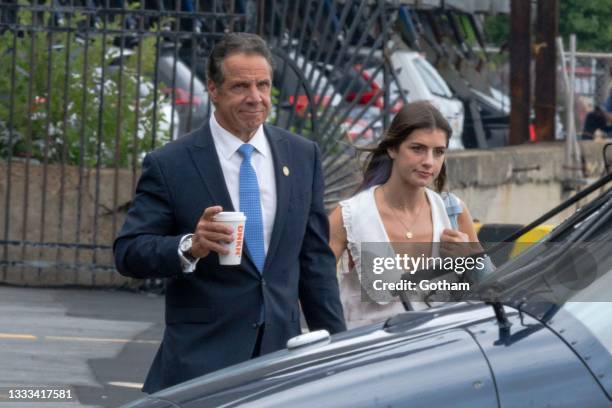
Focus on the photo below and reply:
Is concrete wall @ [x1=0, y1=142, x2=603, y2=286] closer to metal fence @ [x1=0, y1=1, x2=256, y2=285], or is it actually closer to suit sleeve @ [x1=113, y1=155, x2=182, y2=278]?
metal fence @ [x1=0, y1=1, x2=256, y2=285]

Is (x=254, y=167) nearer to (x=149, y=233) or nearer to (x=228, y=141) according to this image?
(x=228, y=141)

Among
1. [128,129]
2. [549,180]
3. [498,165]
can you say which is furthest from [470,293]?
[549,180]

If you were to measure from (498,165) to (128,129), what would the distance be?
4434 millimetres

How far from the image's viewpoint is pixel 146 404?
11.2 feet

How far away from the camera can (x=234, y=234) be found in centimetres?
425

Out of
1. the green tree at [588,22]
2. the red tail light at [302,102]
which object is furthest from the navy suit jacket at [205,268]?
the green tree at [588,22]

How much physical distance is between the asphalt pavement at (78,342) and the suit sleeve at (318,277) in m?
3.00

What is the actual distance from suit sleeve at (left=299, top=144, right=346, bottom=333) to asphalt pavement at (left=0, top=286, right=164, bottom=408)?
3.00m

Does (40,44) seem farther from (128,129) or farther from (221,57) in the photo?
(221,57)

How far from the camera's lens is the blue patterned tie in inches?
181

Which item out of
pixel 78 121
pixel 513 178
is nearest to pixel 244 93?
pixel 78 121

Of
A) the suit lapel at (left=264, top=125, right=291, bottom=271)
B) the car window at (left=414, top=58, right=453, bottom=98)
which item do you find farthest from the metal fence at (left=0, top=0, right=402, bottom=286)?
the car window at (left=414, top=58, right=453, bottom=98)

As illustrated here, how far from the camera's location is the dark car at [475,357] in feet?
10.0

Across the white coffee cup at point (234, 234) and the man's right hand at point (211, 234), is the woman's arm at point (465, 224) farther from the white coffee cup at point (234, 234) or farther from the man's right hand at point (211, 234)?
the man's right hand at point (211, 234)
